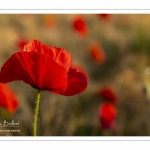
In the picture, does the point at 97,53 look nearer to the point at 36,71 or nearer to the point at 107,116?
the point at 107,116

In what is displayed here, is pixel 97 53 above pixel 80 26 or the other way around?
the other way around

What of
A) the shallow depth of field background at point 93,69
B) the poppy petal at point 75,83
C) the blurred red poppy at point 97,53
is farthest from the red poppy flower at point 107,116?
the poppy petal at point 75,83

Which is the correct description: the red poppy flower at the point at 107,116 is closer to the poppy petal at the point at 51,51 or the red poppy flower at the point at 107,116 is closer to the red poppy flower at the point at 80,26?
the red poppy flower at the point at 80,26

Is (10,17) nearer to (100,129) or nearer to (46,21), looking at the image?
(46,21)

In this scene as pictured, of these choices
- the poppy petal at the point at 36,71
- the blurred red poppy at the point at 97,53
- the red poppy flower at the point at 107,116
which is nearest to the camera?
the poppy petal at the point at 36,71

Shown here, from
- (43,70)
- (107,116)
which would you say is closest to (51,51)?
(43,70)

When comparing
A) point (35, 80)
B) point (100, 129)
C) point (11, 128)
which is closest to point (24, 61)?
point (35, 80)
